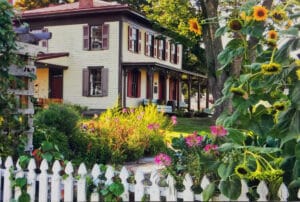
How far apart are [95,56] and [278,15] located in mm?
21475

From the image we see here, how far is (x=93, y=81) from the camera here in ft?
79.5

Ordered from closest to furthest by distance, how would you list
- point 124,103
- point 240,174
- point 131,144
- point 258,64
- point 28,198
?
1. point 240,174
2. point 258,64
3. point 28,198
4. point 131,144
5. point 124,103

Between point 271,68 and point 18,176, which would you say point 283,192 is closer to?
point 271,68

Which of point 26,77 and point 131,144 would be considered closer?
point 26,77

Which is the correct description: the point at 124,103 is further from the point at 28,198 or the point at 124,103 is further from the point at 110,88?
the point at 28,198

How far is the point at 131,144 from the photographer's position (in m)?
8.17

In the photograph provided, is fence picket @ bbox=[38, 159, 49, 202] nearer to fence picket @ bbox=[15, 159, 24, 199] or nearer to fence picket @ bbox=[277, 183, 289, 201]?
fence picket @ bbox=[15, 159, 24, 199]

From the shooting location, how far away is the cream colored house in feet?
76.7

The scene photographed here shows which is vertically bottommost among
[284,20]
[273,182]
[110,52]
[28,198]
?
[28,198]

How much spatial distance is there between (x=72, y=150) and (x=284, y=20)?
5.24 meters

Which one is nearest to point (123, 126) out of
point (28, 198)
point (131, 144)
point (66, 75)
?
point (131, 144)

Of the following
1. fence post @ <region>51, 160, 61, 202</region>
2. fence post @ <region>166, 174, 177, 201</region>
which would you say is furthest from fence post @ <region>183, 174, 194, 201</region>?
fence post @ <region>51, 160, 61, 202</region>

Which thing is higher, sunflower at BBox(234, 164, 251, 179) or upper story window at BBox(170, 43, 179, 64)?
upper story window at BBox(170, 43, 179, 64)

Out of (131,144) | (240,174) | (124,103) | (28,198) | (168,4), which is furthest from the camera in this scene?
(124,103)
